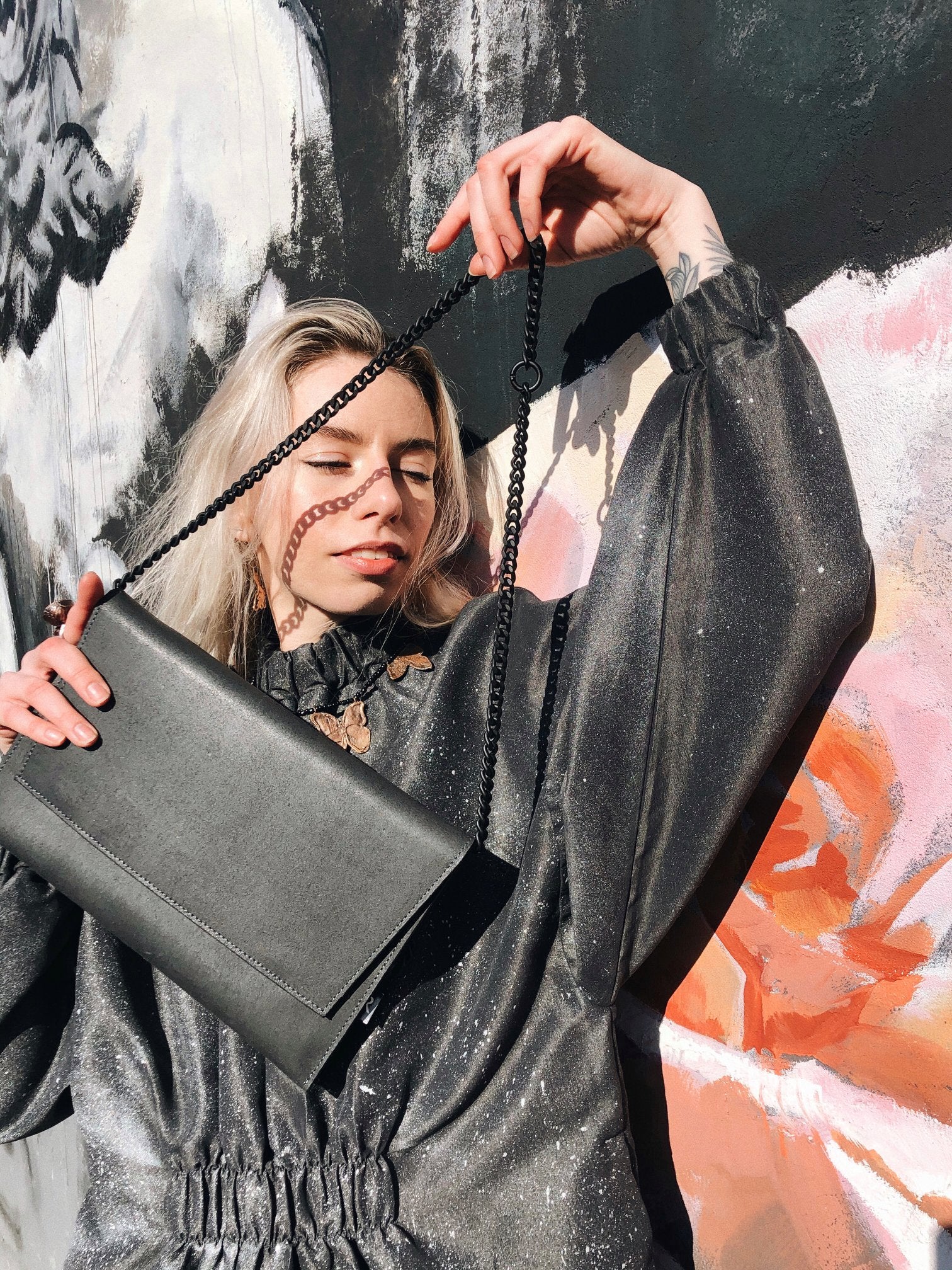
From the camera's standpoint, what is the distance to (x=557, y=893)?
0.90 m

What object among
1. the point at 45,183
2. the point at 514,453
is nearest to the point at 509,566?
the point at 514,453

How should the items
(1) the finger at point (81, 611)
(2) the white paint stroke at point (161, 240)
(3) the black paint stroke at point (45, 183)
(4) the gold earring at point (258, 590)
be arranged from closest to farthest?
(1) the finger at point (81, 611)
(4) the gold earring at point (258, 590)
(2) the white paint stroke at point (161, 240)
(3) the black paint stroke at point (45, 183)

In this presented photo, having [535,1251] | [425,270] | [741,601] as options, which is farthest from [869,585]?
[425,270]

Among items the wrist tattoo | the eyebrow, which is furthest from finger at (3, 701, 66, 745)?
the wrist tattoo

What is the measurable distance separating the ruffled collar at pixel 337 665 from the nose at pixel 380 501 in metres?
0.16

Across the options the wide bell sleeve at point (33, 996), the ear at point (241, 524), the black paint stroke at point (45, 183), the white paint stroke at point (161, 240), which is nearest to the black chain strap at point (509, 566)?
the ear at point (241, 524)

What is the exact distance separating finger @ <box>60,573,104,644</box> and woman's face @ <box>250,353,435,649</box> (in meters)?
0.25

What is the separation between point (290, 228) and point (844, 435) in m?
1.10

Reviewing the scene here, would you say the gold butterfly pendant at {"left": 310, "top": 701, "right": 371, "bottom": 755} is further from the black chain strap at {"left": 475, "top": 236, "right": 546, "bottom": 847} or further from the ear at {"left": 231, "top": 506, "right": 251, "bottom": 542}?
the ear at {"left": 231, "top": 506, "right": 251, "bottom": 542}

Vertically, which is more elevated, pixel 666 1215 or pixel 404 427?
pixel 404 427

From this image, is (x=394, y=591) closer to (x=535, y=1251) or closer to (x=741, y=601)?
(x=741, y=601)

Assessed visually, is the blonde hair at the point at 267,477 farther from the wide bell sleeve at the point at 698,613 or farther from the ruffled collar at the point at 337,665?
the wide bell sleeve at the point at 698,613

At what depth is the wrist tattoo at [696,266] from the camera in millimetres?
836

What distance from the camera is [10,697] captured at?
1.00 m
